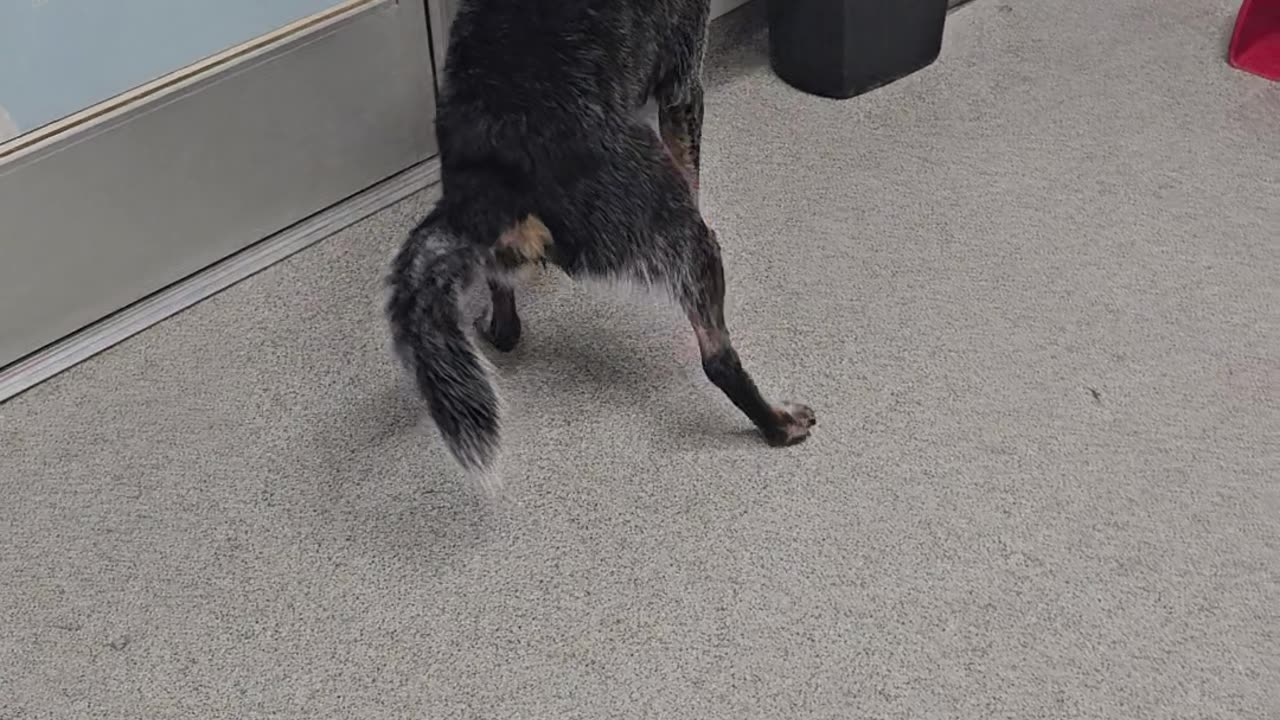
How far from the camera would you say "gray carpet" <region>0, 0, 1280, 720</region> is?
1.34 meters

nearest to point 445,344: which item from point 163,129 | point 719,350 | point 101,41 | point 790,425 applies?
point 719,350

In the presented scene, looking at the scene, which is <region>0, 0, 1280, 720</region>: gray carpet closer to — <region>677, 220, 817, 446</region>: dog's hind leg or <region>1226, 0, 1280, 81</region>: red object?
<region>677, 220, 817, 446</region>: dog's hind leg

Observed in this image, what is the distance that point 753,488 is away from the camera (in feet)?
5.02

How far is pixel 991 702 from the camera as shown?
1.31 meters

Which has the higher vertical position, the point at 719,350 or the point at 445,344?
the point at 445,344

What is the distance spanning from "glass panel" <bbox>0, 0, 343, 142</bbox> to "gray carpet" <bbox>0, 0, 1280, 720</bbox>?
35 cm

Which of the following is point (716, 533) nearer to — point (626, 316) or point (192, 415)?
point (626, 316)

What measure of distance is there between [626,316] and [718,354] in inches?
12.8

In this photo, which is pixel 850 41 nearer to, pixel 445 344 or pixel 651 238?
pixel 651 238

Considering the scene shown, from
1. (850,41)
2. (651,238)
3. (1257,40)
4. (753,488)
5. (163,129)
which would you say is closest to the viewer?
(651,238)

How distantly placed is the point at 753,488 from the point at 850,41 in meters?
0.98

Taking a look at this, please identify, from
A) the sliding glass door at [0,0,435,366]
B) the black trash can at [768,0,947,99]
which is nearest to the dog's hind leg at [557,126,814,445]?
the sliding glass door at [0,0,435,366]

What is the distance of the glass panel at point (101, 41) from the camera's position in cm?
167

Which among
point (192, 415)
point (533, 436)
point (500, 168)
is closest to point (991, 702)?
point (533, 436)
